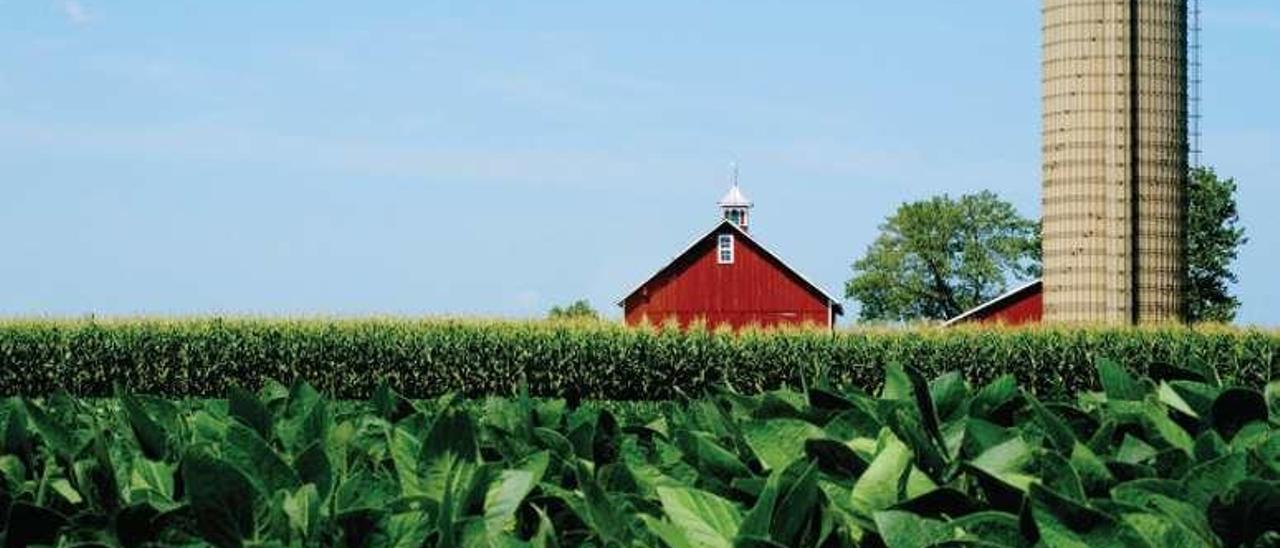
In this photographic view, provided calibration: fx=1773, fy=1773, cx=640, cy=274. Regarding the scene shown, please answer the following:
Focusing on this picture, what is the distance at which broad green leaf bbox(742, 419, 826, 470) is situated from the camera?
92.2 inches

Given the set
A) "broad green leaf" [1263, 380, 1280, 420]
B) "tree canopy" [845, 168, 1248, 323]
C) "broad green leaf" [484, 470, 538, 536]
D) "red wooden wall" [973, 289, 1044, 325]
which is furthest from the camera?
"tree canopy" [845, 168, 1248, 323]

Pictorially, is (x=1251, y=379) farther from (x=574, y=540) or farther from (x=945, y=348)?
(x=574, y=540)

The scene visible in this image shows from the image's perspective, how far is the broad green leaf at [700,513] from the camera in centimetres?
194

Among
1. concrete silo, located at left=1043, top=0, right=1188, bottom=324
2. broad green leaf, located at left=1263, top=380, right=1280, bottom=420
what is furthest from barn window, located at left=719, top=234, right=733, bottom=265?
broad green leaf, located at left=1263, top=380, right=1280, bottom=420

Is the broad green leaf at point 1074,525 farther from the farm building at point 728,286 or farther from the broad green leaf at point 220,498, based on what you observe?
the farm building at point 728,286

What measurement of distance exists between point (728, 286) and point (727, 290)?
4.8 inches

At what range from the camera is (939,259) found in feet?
232

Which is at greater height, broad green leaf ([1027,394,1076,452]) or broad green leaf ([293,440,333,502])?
broad green leaf ([1027,394,1076,452])

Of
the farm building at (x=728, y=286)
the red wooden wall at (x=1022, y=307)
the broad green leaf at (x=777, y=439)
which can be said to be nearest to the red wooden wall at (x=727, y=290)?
the farm building at (x=728, y=286)

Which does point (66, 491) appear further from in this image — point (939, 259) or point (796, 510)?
point (939, 259)

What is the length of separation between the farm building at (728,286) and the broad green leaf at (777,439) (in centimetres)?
4923

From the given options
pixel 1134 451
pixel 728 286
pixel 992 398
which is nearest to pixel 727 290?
pixel 728 286

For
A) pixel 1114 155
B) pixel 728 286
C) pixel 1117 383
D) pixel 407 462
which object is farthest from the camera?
pixel 728 286

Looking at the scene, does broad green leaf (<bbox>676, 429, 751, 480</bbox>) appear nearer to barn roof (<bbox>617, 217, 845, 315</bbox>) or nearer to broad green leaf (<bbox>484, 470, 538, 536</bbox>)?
broad green leaf (<bbox>484, 470, 538, 536</bbox>)
